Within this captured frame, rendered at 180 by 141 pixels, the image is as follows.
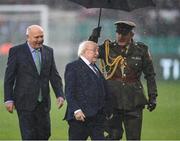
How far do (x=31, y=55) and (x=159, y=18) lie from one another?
1545cm

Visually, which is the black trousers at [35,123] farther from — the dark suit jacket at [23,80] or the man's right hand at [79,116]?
the man's right hand at [79,116]

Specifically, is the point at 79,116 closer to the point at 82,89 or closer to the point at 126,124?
the point at 82,89

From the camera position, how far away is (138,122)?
36.8ft

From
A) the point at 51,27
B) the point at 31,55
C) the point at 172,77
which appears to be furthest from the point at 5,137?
the point at 51,27

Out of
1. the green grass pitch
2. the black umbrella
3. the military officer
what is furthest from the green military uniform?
the green grass pitch

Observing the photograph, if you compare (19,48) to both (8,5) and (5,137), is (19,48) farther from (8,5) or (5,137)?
(8,5)

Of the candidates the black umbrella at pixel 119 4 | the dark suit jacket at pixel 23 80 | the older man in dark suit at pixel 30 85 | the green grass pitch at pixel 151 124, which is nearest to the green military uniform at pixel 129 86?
the black umbrella at pixel 119 4

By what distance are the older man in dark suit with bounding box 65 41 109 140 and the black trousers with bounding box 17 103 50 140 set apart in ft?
1.46

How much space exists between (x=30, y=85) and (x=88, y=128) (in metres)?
0.86

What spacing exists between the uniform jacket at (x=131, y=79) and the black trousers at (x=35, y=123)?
0.84 m

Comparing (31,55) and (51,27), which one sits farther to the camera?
(51,27)

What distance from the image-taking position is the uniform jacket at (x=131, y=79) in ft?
36.7

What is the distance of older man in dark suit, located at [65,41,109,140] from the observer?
418 inches

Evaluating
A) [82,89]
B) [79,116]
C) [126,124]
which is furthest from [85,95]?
[126,124]
